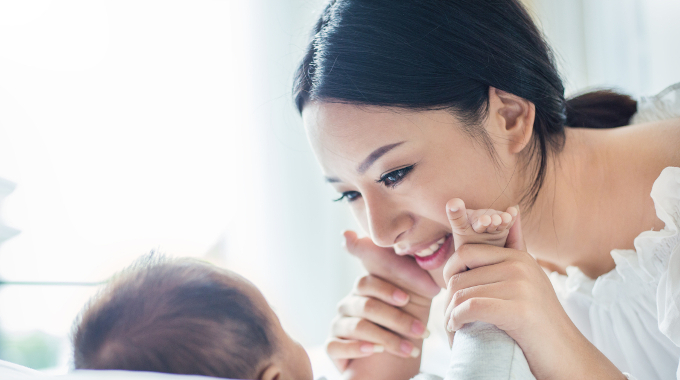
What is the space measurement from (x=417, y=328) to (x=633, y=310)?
44 cm

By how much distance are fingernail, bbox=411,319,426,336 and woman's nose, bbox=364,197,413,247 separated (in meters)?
0.26

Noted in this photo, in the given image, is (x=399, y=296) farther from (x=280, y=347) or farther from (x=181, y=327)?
(x=181, y=327)

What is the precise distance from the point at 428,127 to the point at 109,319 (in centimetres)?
61

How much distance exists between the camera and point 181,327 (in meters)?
0.68

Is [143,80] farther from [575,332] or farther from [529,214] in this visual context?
[575,332]

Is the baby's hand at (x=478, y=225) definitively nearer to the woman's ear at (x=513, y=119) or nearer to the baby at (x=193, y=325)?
the baby at (x=193, y=325)

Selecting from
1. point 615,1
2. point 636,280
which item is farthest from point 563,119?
point 615,1

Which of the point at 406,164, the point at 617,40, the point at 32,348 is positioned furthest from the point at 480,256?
the point at 617,40

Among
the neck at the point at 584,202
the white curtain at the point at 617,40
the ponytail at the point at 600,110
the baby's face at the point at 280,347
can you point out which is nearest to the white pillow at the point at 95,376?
the baby's face at the point at 280,347

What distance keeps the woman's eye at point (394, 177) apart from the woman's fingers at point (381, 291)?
0.33 meters

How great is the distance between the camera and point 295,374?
2.58 ft

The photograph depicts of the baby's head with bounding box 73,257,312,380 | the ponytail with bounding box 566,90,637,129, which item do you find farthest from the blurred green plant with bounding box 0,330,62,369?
the ponytail with bounding box 566,90,637,129

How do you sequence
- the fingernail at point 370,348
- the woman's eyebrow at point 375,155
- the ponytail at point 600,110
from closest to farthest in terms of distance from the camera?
the woman's eyebrow at point 375,155
the fingernail at point 370,348
the ponytail at point 600,110

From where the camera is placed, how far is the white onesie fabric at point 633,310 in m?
0.61
